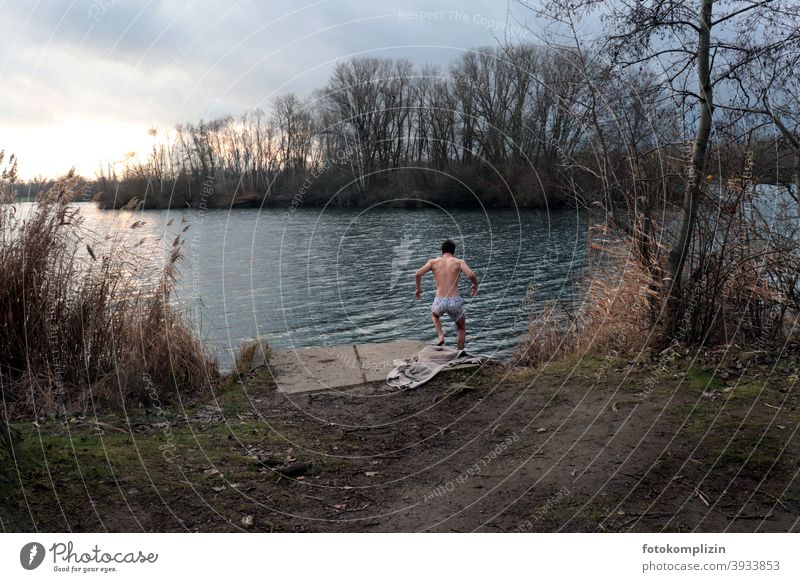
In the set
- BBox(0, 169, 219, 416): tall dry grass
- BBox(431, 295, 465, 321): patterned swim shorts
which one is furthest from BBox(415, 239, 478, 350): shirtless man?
BBox(0, 169, 219, 416): tall dry grass

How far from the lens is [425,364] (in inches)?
332

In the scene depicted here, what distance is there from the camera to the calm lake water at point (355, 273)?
15.6 metres

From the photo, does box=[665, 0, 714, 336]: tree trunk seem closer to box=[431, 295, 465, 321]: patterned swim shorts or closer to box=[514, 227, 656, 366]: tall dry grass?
box=[514, 227, 656, 366]: tall dry grass

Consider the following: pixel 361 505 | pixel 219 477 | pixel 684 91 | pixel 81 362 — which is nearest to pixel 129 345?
pixel 81 362

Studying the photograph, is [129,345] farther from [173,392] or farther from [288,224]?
[288,224]

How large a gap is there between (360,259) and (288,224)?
1214cm

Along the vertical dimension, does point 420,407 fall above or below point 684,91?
below

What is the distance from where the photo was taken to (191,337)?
8172 millimetres

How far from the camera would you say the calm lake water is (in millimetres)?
15641

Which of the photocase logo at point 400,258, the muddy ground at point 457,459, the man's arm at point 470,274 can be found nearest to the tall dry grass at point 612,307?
the muddy ground at point 457,459

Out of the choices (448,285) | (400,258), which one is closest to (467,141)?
(400,258)

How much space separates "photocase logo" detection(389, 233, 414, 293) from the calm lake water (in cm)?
7
